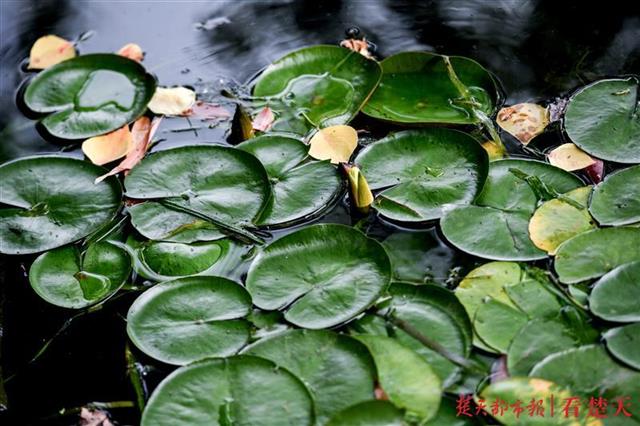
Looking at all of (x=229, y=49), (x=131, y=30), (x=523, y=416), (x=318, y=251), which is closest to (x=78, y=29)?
(x=131, y=30)

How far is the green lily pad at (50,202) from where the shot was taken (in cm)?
178

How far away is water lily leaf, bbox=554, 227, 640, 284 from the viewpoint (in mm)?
1612

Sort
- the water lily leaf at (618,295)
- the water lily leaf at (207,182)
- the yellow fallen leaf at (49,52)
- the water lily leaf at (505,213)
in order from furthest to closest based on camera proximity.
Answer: the yellow fallen leaf at (49,52) < the water lily leaf at (207,182) < the water lily leaf at (505,213) < the water lily leaf at (618,295)

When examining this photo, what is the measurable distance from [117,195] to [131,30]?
2.40ft

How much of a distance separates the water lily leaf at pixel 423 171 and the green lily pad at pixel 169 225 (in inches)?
15.7

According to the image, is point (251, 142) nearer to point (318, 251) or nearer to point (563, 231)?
point (318, 251)

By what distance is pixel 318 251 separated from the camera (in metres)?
1.66

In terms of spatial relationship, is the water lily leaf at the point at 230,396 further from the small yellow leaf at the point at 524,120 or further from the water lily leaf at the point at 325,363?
the small yellow leaf at the point at 524,120

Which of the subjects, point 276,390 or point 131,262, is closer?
point 276,390

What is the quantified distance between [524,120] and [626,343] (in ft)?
2.33

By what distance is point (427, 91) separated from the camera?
2.03m

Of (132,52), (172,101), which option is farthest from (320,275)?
(132,52)

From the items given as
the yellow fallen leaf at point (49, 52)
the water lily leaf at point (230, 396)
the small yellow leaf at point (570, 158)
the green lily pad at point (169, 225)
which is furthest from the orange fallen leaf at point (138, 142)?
the small yellow leaf at point (570, 158)

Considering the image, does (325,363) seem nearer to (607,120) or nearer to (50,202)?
(50,202)
